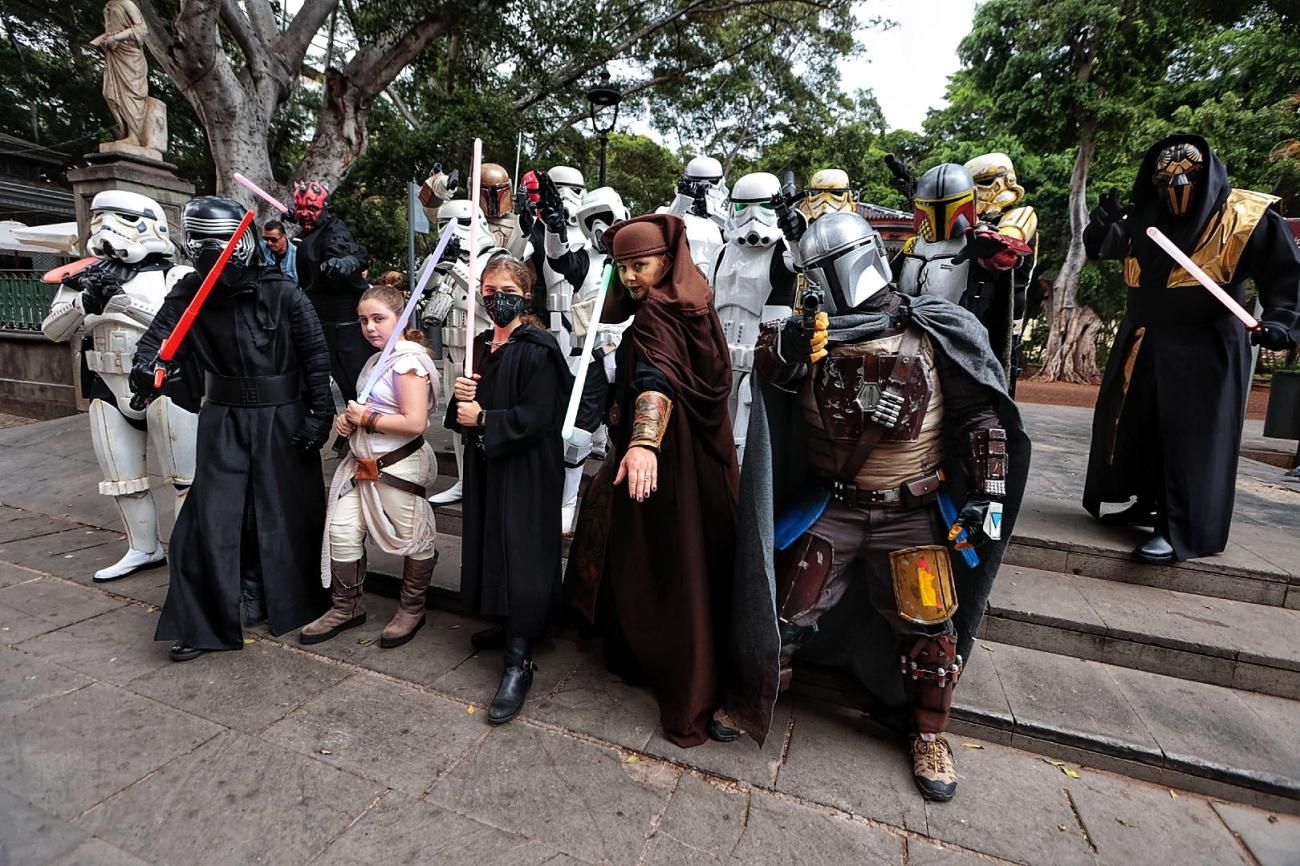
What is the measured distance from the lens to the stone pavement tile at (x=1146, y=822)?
2.17 metres

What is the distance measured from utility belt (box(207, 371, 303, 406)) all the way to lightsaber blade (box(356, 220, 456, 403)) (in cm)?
51

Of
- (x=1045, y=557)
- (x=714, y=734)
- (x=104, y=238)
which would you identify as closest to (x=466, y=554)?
(x=714, y=734)

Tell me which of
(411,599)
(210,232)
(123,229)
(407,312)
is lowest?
(411,599)

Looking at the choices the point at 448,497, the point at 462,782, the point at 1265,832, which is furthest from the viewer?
the point at 448,497

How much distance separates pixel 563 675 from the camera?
123 inches

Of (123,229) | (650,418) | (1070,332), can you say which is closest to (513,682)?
(650,418)

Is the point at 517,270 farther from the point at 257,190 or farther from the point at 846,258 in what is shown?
the point at 257,190

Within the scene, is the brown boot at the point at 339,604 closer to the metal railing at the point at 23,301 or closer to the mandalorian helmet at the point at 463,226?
the mandalorian helmet at the point at 463,226

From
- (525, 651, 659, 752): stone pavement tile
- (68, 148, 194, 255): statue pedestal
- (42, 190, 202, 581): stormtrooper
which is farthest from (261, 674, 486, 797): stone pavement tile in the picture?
(68, 148, 194, 255): statue pedestal

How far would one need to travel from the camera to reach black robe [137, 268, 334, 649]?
10.4 ft

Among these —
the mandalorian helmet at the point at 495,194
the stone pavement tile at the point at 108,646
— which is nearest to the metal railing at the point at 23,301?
the mandalorian helmet at the point at 495,194

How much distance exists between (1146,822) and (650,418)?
2.35 metres

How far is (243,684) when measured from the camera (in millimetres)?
2971

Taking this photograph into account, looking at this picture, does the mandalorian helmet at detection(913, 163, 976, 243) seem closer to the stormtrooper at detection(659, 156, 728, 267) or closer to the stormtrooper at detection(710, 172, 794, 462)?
the stormtrooper at detection(710, 172, 794, 462)
